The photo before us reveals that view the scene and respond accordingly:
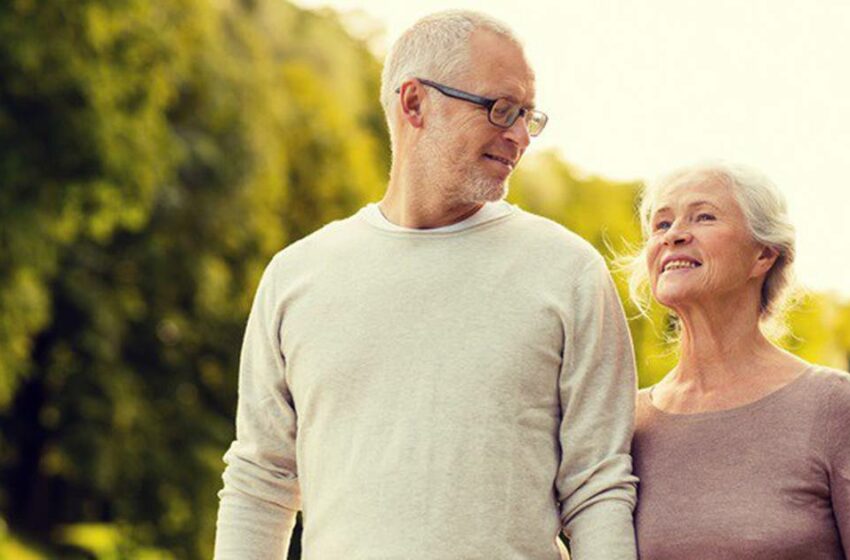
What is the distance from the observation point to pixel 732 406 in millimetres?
4074

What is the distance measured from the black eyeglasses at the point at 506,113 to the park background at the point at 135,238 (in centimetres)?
1293

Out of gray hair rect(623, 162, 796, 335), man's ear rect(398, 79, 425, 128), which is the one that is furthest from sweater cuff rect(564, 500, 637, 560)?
man's ear rect(398, 79, 425, 128)

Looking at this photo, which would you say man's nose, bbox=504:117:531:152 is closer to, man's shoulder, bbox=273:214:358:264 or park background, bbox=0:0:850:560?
man's shoulder, bbox=273:214:358:264

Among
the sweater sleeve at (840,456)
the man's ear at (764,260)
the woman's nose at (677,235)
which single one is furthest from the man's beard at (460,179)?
the sweater sleeve at (840,456)

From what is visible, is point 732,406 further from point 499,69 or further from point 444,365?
point 499,69

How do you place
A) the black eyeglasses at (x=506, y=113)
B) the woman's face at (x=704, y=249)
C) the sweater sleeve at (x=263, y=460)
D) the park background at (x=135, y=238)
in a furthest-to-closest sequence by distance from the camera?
1. the park background at (x=135, y=238)
2. the sweater sleeve at (x=263, y=460)
3. the woman's face at (x=704, y=249)
4. the black eyeglasses at (x=506, y=113)

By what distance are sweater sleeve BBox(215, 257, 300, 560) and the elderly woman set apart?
0.85 metres

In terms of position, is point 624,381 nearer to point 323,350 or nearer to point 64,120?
point 323,350

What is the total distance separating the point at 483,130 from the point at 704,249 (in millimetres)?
595

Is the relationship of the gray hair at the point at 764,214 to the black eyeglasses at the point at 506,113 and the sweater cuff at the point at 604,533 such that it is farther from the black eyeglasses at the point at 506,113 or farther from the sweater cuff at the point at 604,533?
the sweater cuff at the point at 604,533

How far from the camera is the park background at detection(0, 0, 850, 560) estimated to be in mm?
16922

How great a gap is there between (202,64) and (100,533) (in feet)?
20.9

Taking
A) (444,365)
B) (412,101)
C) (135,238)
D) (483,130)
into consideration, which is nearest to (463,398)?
(444,365)

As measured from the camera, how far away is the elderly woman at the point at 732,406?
387 cm
